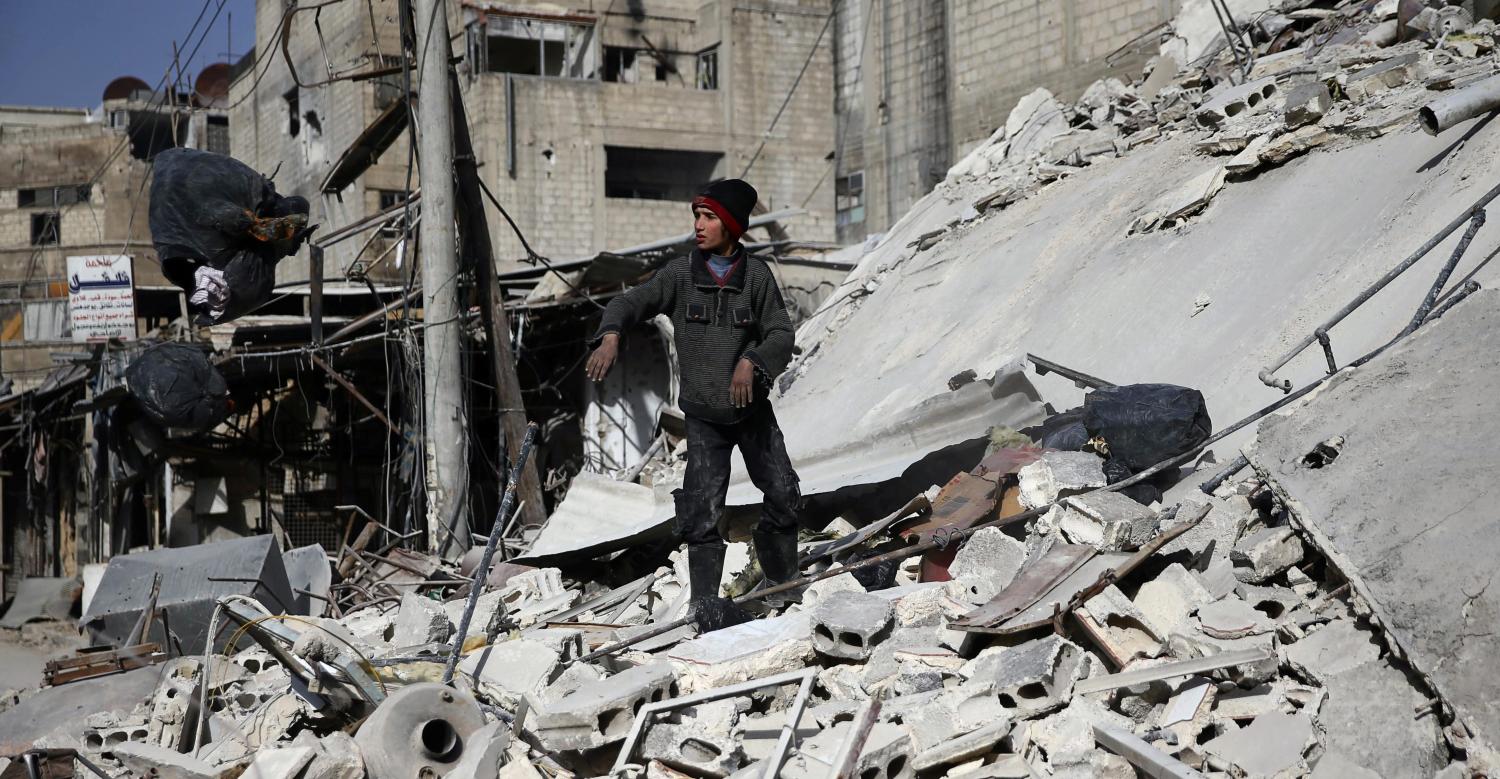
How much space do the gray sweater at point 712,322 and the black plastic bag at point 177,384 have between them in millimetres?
8954

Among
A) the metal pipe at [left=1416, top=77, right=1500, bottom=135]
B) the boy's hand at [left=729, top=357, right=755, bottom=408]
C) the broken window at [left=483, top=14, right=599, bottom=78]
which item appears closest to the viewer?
the boy's hand at [left=729, top=357, right=755, bottom=408]

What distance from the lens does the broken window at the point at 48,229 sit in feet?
107

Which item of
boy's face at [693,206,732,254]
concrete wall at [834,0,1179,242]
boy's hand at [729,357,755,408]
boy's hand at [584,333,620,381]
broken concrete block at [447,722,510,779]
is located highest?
concrete wall at [834,0,1179,242]

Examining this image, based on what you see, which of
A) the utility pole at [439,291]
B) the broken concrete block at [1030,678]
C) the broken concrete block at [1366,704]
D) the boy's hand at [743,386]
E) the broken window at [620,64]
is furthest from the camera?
the broken window at [620,64]

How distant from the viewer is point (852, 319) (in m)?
11.2

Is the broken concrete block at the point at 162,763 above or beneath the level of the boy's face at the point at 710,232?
beneath

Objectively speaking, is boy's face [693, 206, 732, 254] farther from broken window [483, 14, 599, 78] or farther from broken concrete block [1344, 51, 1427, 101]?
broken window [483, 14, 599, 78]

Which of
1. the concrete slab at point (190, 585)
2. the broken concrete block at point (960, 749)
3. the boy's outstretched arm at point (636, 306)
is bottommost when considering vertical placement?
the concrete slab at point (190, 585)

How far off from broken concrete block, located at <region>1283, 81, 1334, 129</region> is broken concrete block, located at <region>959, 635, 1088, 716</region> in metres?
5.39

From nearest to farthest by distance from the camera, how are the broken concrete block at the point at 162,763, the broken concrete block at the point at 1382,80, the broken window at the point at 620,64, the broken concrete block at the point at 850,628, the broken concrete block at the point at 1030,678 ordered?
the broken concrete block at the point at 1030,678, the broken concrete block at the point at 162,763, the broken concrete block at the point at 850,628, the broken concrete block at the point at 1382,80, the broken window at the point at 620,64

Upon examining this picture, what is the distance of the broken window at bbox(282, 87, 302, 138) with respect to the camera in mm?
29766

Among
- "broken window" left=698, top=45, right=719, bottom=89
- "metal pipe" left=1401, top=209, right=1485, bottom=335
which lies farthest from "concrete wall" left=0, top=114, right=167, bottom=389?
"metal pipe" left=1401, top=209, right=1485, bottom=335

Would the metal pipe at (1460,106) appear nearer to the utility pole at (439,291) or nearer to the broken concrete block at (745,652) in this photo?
the broken concrete block at (745,652)

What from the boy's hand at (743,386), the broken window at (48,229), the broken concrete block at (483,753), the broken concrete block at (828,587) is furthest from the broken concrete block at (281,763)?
the broken window at (48,229)
